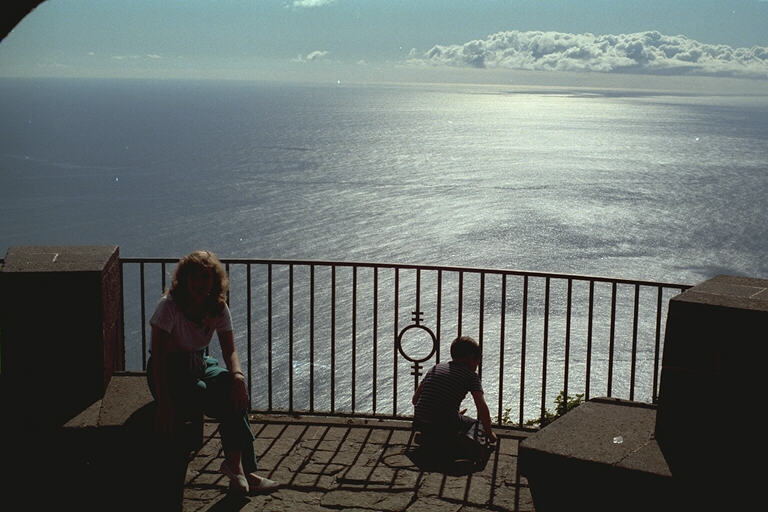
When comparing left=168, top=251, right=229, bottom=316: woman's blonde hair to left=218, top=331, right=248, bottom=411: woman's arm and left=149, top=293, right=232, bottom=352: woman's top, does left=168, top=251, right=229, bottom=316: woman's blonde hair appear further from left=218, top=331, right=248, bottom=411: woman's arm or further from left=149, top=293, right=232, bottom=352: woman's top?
left=218, top=331, right=248, bottom=411: woman's arm

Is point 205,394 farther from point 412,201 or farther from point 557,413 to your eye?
point 412,201

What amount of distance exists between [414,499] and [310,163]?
119 meters

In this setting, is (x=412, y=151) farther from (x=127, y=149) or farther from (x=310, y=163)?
(x=127, y=149)

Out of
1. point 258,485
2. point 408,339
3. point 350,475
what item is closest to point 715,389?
point 350,475

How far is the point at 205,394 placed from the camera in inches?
206

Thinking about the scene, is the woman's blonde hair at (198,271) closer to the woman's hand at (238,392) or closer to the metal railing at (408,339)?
the woman's hand at (238,392)

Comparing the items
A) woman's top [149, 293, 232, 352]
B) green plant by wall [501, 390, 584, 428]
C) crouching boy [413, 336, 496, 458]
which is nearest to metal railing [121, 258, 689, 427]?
green plant by wall [501, 390, 584, 428]

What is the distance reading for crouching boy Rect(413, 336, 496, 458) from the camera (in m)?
6.05

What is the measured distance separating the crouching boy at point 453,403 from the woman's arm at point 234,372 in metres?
1.38

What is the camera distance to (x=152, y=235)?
80312mm

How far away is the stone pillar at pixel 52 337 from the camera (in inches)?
222

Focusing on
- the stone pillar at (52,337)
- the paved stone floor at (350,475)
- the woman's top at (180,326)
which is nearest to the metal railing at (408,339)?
the paved stone floor at (350,475)

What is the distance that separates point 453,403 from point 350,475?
2.89ft

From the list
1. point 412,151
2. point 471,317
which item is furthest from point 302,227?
point 412,151
